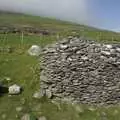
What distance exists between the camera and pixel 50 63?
1872 centimetres

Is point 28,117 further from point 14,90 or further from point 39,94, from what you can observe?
point 14,90

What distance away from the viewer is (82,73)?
18391 mm

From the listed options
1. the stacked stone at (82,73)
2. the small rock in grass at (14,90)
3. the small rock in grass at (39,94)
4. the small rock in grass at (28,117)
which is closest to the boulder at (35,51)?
the stacked stone at (82,73)

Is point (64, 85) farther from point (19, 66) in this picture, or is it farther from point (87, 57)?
point (19, 66)

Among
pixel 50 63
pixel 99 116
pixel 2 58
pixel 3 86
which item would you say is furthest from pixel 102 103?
pixel 2 58

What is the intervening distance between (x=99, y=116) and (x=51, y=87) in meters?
3.04

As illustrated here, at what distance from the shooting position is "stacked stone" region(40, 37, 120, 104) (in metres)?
18.4

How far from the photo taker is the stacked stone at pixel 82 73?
18375 mm

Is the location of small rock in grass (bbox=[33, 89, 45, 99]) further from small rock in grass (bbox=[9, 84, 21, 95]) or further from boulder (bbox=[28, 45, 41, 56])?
boulder (bbox=[28, 45, 41, 56])

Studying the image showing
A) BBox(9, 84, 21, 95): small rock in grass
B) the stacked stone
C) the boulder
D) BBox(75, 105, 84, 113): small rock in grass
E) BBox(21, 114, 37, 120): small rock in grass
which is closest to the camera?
BBox(21, 114, 37, 120): small rock in grass

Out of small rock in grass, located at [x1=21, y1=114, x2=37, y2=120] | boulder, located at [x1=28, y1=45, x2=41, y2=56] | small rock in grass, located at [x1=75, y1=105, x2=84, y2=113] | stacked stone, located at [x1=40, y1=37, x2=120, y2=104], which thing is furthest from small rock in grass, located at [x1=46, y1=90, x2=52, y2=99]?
boulder, located at [x1=28, y1=45, x2=41, y2=56]

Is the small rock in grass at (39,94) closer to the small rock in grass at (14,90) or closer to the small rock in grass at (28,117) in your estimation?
the small rock in grass at (14,90)

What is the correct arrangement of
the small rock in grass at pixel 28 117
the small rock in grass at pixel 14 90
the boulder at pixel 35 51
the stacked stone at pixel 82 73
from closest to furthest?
1. the small rock in grass at pixel 28 117
2. the stacked stone at pixel 82 73
3. the small rock in grass at pixel 14 90
4. the boulder at pixel 35 51

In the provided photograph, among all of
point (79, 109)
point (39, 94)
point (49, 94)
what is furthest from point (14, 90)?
point (79, 109)
